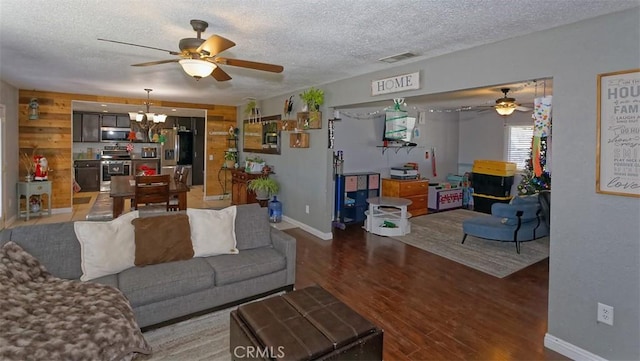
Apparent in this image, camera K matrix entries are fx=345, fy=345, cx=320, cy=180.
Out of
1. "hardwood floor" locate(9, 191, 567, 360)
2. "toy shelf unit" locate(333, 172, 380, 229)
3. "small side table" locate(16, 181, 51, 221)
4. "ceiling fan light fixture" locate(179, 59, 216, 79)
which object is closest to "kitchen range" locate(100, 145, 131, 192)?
"small side table" locate(16, 181, 51, 221)

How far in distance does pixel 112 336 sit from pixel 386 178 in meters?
6.16

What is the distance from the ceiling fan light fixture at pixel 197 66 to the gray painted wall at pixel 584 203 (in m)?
2.42

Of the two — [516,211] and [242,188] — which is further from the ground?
[242,188]

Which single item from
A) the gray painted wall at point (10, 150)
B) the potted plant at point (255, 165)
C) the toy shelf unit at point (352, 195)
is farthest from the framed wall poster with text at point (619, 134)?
the gray painted wall at point (10, 150)

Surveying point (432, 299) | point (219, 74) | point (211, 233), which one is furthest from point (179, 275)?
point (432, 299)

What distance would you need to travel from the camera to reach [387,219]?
5.95 metres

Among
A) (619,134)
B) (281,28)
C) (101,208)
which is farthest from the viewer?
(101,208)

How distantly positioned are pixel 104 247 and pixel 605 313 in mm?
3672

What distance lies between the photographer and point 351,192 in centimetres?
655

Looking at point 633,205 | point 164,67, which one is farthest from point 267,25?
point 633,205

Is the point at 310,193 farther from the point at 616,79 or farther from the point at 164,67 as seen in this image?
the point at 616,79

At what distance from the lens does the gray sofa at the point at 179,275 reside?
2.56 metres

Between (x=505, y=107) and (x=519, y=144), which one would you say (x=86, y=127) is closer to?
(x=505, y=107)

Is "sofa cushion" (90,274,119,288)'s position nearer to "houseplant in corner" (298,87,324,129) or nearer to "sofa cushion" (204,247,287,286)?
"sofa cushion" (204,247,287,286)
